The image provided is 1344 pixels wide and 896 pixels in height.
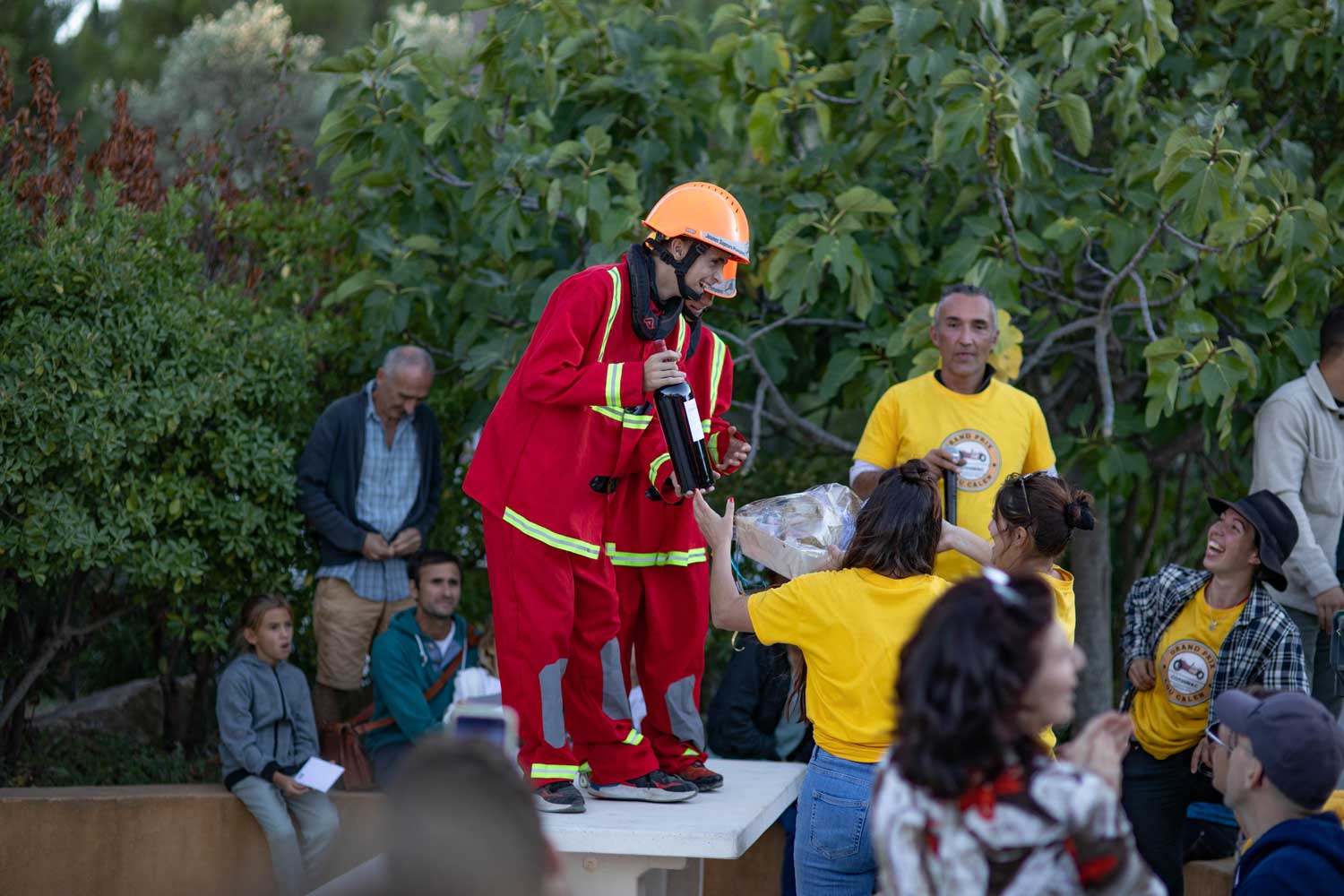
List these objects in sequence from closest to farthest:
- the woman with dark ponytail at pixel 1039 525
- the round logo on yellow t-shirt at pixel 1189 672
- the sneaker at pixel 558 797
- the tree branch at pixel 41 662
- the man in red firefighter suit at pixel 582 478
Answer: the woman with dark ponytail at pixel 1039 525
the sneaker at pixel 558 797
the man in red firefighter suit at pixel 582 478
the round logo on yellow t-shirt at pixel 1189 672
the tree branch at pixel 41 662

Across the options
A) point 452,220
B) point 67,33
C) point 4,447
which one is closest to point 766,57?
point 452,220

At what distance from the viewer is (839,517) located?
14.6 ft

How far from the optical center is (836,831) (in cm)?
363

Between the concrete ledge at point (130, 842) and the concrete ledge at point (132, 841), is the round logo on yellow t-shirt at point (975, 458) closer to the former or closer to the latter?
the concrete ledge at point (132, 841)

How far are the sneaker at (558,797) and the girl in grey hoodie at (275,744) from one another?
189cm

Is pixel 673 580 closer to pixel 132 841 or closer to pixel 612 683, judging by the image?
pixel 612 683

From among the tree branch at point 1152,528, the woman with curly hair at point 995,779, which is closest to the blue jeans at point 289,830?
the woman with curly hair at point 995,779

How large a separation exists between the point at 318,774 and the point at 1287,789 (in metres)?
3.80

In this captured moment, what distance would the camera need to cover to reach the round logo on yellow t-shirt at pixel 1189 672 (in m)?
4.87

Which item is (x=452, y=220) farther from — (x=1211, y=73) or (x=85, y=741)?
(x=1211, y=73)

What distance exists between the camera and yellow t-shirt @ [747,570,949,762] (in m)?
3.55

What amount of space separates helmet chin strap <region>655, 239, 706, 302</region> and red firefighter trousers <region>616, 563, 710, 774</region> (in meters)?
0.87

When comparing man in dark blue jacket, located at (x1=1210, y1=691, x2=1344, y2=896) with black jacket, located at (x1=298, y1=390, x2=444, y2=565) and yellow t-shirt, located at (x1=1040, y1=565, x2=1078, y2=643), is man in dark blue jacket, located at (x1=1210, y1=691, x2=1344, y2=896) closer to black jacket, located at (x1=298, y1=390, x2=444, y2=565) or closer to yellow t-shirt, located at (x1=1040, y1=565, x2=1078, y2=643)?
yellow t-shirt, located at (x1=1040, y1=565, x2=1078, y2=643)

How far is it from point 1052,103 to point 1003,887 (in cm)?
443
